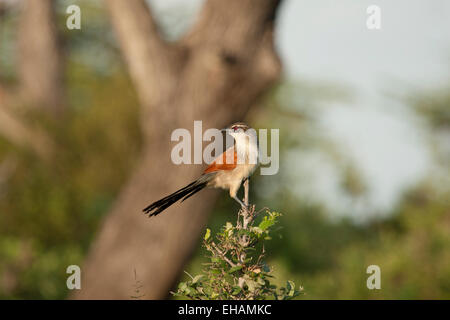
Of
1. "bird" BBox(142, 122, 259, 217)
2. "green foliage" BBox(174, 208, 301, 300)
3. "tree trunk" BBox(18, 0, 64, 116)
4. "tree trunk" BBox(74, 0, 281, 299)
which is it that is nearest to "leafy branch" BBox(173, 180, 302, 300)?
"green foliage" BBox(174, 208, 301, 300)

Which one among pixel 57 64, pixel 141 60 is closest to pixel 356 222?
pixel 141 60

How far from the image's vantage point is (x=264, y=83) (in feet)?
21.2

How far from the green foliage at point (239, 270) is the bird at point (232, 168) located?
0.11 m

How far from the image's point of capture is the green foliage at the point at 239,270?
1.84m

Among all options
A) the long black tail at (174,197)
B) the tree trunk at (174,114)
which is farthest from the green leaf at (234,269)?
the tree trunk at (174,114)

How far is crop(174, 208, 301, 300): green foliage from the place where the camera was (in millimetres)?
1843

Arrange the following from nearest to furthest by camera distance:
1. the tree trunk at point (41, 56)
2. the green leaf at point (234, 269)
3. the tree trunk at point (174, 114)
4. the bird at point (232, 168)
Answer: the green leaf at point (234, 269) → the bird at point (232, 168) → the tree trunk at point (174, 114) → the tree trunk at point (41, 56)

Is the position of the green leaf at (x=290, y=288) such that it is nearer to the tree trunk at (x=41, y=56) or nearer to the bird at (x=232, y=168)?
the bird at (x=232, y=168)

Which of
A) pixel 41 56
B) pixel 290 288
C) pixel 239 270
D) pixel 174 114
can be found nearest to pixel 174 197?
pixel 239 270

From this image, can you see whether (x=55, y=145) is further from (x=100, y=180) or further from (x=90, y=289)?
(x=90, y=289)

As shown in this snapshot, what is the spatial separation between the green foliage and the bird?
11cm

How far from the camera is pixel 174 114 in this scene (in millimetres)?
6422

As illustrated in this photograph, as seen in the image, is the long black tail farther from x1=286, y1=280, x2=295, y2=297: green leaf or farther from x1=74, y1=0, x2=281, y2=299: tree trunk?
x1=74, y1=0, x2=281, y2=299: tree trunk

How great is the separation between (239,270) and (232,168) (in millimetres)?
461
